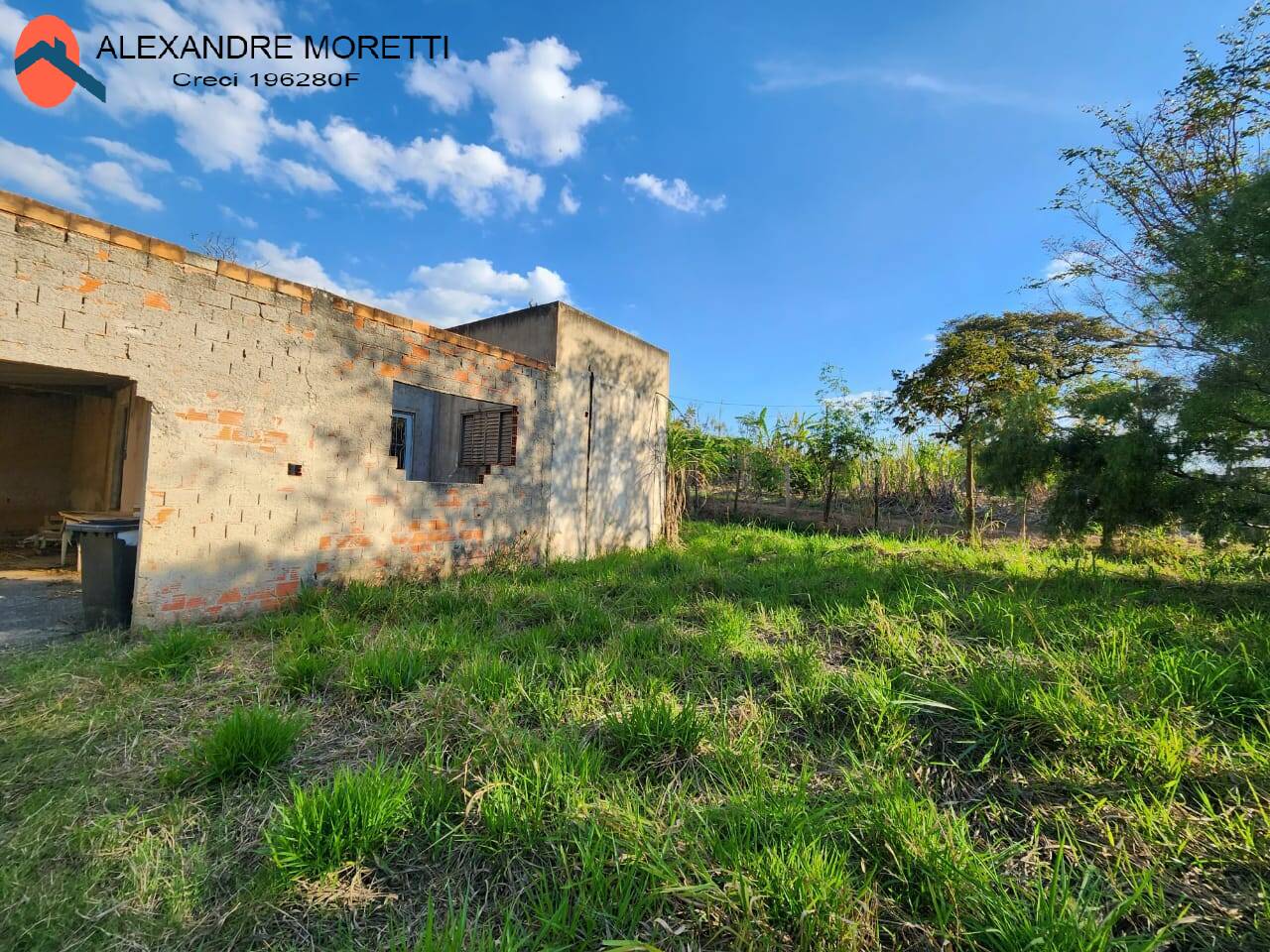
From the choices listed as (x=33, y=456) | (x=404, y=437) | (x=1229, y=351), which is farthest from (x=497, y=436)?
(x=33, y=456)

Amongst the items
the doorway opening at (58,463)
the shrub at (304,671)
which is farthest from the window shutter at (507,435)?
the doorway opening at (58,463)

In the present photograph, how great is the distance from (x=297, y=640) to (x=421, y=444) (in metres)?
5.88

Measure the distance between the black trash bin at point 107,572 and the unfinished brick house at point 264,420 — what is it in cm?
29

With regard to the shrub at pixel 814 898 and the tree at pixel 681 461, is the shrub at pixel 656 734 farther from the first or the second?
the tree at pixel 681 461

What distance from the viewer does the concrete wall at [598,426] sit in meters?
7.09

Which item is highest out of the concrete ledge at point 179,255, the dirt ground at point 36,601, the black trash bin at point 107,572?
the concrete ledge at point 179,255

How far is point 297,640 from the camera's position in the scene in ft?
11.4

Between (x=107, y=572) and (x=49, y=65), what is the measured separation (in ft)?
15.0

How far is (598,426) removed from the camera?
774 centimetres

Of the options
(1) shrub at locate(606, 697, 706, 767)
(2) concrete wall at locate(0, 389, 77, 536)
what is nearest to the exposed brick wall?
(1) shrub at locate(606, 697, 706, 767)

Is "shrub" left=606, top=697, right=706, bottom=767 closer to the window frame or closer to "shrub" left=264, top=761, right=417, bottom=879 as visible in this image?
"shrub" left=264, top=761, right=417, bottom=879

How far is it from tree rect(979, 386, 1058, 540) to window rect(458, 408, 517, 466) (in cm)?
575

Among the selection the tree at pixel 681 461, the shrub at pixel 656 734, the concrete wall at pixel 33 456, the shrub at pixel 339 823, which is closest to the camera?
the shrub at pixel 339 823

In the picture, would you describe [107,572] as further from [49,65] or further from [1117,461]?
→ [1117,461]
